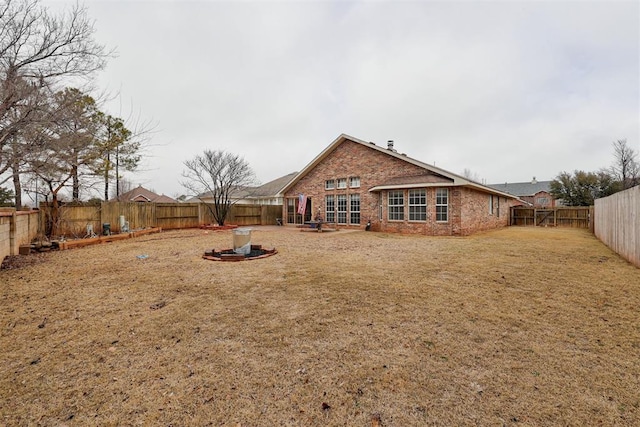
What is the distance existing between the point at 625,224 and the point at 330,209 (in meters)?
13.9

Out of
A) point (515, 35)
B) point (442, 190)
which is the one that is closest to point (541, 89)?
point (515, 35)

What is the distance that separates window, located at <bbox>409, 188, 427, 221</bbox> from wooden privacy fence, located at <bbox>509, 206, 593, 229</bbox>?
43.1ft

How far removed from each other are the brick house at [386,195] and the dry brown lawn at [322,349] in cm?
829

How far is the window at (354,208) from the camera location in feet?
57.7

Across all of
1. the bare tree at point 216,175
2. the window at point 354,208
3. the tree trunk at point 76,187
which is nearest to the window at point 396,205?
the window at point 354,208

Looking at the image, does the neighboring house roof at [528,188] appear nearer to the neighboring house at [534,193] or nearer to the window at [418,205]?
the neighboring house at [534,193]

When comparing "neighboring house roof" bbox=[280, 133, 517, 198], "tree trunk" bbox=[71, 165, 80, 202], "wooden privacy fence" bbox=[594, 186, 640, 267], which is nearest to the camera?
"wooden privacy fence" bbox=[594, 186, 640, 267]

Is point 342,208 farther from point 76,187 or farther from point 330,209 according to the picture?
point 76,187

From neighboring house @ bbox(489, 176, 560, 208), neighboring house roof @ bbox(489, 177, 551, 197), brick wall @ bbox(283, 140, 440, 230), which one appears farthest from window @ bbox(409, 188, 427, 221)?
neighboring house roof @ bbox(489, 177, 551, 197)

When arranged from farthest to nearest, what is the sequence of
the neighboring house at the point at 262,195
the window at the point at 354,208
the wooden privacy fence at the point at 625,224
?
the neighboring house at the point at 262,195 < the window at the point at 354,208 < the wooden privacy fence at the point at 625,224

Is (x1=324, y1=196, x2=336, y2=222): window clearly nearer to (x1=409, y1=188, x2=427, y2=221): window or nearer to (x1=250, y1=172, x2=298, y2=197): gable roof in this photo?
(x1=409, y1=188, x2=427, y2=221): window

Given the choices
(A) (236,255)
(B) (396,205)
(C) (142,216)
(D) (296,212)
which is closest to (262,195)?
(D) (296,212)

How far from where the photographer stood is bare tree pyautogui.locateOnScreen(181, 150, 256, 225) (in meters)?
19.4

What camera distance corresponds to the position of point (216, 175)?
19.4 meters
